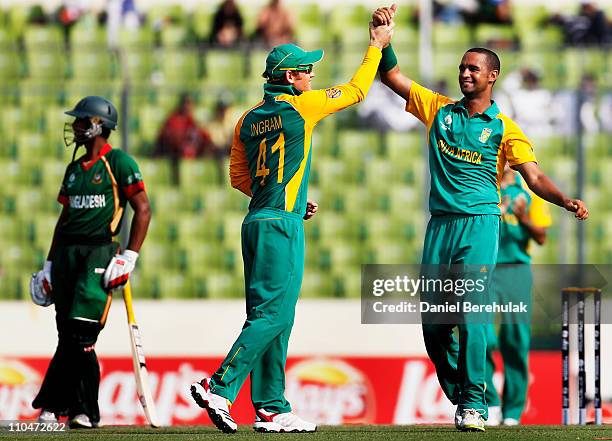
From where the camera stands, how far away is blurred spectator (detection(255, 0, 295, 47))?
15445 mm

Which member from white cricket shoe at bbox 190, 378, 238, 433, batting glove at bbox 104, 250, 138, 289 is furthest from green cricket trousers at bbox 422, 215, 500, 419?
batting glove at bbox 104, 250, 138, 289

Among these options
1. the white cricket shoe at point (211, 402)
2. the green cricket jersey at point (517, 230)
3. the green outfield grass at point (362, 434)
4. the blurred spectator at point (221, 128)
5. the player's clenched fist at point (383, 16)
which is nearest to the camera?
the white cricket shoe at point (211, 402)

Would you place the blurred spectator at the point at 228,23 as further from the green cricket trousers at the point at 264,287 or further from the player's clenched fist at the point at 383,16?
the green cricket trousers at the point at 264,287

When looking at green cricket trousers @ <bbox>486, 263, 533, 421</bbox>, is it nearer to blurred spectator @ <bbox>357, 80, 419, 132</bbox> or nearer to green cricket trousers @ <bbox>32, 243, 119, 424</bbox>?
green cricket trousers @ <bbox>32, 243, 119, 424</bbox>

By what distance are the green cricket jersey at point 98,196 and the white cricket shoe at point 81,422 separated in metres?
1.05

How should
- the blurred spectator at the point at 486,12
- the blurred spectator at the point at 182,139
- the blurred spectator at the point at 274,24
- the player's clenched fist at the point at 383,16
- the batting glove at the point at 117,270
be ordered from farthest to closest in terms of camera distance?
the blurred spectator at the point at 486,12 → the blurred spectator at the point at 274,24 → the blurred spectator at the point at 182,139 → the batting glove at the point at 117,270 → the player's clenched fist at the point at 383,16

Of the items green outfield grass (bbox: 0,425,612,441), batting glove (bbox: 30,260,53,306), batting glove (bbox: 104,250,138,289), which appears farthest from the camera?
batting glove (bbox: 30,260,53,306)

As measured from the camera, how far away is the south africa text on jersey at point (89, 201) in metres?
8.28

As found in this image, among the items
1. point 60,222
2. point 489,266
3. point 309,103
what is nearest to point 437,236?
point 489,266

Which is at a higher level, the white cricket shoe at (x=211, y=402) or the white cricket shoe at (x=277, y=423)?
the white cricket shoe at (x=211, y=402)

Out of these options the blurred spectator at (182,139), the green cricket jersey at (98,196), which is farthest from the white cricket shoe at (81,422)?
the blurred spectator at (182,139)

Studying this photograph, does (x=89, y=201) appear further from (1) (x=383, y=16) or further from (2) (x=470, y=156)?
(2) (x=470, y=156)

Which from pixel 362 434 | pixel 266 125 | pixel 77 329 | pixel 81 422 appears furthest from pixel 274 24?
pixel 362 434

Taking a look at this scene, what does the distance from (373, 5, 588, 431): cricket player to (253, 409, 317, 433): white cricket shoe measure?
0.82m
